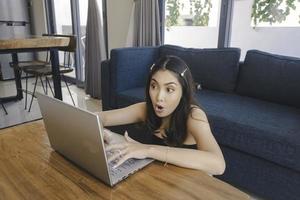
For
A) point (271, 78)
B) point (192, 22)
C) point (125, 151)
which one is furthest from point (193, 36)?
point (125, 151)

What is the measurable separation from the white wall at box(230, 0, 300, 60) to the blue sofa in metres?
0.42

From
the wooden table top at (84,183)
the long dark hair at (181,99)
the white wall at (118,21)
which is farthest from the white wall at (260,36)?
the wooden table top at (84,183)

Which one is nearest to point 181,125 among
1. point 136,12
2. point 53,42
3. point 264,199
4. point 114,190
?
point 114,190

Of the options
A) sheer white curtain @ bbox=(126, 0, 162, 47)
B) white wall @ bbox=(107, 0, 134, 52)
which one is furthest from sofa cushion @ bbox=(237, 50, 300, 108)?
white wall @ bbox=(107, 0, 134, 52)

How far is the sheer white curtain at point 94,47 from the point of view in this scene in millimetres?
3435

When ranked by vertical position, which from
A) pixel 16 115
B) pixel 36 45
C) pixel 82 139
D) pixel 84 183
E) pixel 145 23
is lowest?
pixel 16 115

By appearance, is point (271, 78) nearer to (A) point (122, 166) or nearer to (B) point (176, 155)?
(B) point (176, 155)

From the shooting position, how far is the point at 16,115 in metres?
3.04

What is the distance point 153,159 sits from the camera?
0.84 m

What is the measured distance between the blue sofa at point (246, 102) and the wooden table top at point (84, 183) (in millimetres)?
854

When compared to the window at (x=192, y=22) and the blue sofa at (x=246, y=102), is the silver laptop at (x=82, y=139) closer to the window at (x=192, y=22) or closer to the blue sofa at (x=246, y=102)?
the blue sofa at (x=246, y=102)

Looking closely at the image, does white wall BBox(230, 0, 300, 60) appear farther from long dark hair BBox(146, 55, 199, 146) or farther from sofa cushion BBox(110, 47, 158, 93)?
long dark hair BBox(146, 55, 199, 146)

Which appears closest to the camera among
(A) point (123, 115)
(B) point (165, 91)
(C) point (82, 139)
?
(C) point (82, 139)

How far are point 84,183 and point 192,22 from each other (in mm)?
2570
